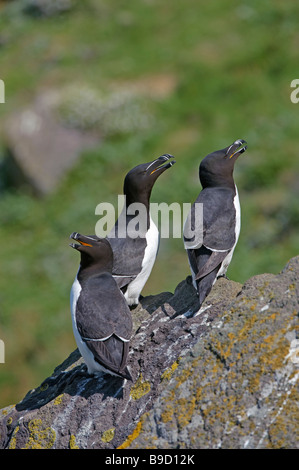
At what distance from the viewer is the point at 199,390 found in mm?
4219

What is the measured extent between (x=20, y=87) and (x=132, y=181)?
15.1 m

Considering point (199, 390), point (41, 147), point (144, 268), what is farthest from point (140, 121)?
point (199, 390)

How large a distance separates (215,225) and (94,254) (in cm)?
112

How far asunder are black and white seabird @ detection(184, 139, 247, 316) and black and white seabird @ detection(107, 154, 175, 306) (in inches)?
16.9

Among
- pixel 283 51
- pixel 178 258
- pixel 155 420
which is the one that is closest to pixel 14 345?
pixel 178 258

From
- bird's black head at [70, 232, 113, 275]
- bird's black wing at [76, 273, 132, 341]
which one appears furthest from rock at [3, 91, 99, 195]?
bird's black wing at [76, 273, 132, 341]

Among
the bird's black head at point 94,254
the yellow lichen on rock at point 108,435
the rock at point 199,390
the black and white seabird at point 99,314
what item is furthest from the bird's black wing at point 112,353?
the bird's black head at point 94,254

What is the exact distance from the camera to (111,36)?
72.7 ft

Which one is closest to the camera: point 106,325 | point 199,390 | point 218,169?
point 199,390

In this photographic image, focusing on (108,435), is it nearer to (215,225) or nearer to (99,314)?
(99,314)

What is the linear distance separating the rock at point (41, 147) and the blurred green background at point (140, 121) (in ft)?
0.72

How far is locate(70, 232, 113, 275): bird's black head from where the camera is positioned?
17.5ft

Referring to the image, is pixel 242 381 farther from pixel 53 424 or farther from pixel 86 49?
pixel 86 49

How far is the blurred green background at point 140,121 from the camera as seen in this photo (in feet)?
39.7
